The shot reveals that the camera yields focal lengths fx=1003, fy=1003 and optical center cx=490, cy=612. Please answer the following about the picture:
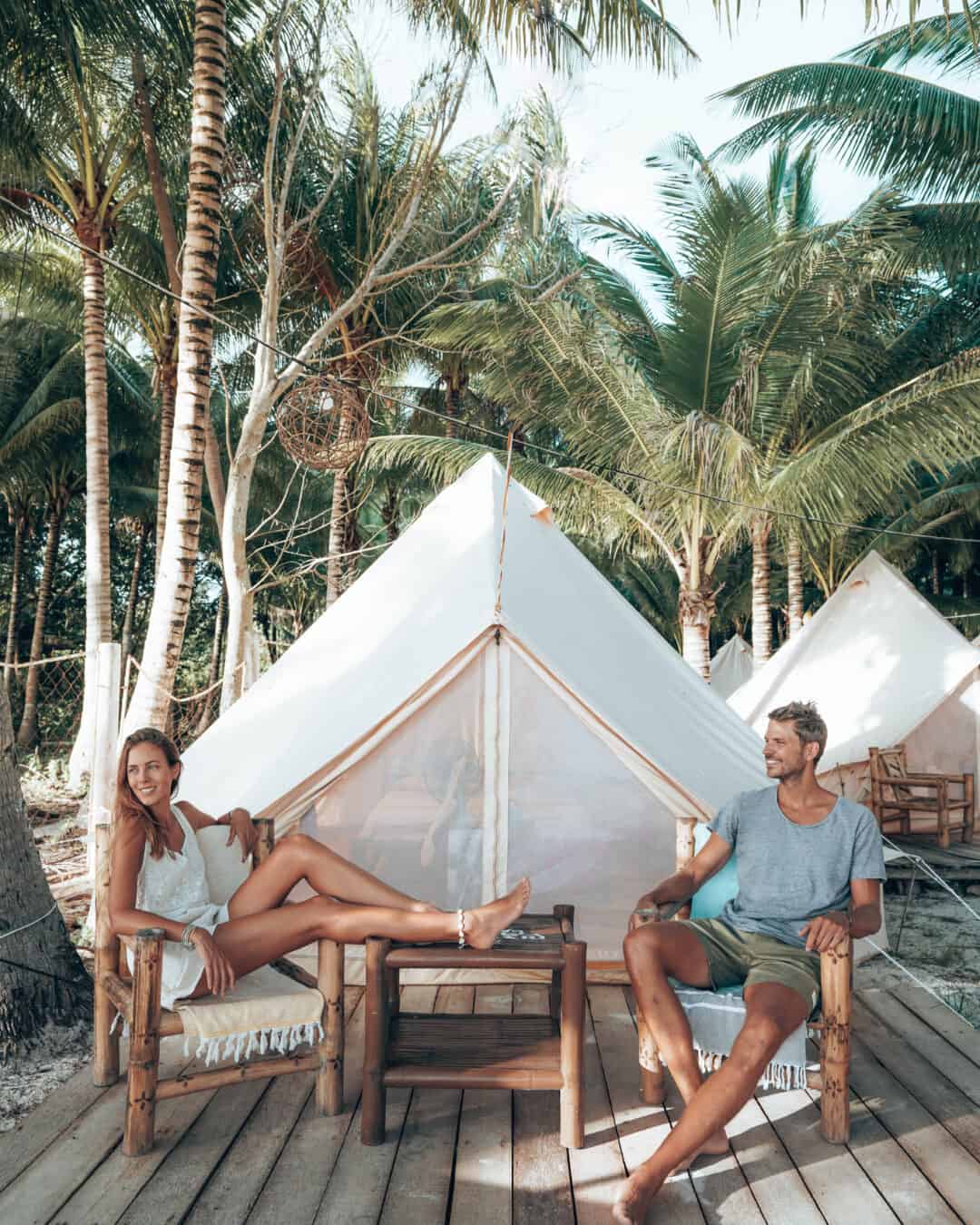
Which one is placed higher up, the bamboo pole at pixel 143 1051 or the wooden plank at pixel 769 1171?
the bamboo pole at pixel 143 1051

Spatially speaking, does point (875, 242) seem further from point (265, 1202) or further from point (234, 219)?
point (265, 1202)

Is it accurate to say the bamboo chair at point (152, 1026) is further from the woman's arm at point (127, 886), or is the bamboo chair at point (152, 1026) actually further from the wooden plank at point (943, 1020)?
the wooden plank at point (943, 1020)

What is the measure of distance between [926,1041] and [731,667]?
1331 cm

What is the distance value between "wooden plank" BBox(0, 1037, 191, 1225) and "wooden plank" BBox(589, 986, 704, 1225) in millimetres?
1218

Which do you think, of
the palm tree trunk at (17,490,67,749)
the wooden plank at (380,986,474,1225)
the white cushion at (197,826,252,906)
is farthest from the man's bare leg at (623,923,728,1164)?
the palm tree trunk at (17,490,67,749)

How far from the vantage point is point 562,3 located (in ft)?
16.5

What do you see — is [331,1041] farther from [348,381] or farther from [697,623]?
[697,623]

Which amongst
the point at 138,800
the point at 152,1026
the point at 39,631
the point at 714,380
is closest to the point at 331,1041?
the point at 152,1026

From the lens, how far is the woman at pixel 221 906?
244 centimetres

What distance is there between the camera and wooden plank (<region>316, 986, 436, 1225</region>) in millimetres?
2047

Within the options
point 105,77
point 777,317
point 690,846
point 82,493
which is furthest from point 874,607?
point 82,493

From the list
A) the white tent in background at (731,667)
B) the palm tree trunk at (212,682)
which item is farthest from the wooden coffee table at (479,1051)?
the white tent in background at (731,667)

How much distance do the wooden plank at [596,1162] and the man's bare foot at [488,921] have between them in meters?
0.52

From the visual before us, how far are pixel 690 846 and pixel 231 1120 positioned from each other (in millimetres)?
1774
